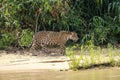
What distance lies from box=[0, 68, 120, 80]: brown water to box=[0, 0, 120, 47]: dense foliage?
317cm

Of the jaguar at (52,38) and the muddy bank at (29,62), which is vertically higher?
the jaguar at (52,38)

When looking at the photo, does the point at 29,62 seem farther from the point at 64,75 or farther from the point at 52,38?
the point at 52,38

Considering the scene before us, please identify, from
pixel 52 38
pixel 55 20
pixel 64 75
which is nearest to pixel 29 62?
pixel 64 75

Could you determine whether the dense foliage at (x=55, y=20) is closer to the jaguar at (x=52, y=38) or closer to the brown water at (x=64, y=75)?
the jaguar at (x=52, y=38)

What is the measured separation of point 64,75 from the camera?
755cm

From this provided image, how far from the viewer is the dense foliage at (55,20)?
11227 millimetres

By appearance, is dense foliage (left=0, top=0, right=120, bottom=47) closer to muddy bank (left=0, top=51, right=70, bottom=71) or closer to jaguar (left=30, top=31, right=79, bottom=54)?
jaguar (left=30, top=31, right=79, bottom=54)

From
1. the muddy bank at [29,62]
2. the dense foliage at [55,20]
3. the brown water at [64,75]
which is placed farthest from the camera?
the dense foliage at [55,20]

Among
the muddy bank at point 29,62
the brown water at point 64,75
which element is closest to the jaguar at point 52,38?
the muddy bank at point 29,62

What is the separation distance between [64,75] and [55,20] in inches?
164

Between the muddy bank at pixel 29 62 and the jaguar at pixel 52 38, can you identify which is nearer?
the muddy bank at pixel 29 62

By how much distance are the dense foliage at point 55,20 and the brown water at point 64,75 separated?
10.4 feet

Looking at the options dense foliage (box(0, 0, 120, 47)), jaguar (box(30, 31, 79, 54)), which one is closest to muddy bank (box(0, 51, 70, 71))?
jaguar (box(30, 31, 79, 54))

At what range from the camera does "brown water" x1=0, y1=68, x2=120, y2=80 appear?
23.7 ft
